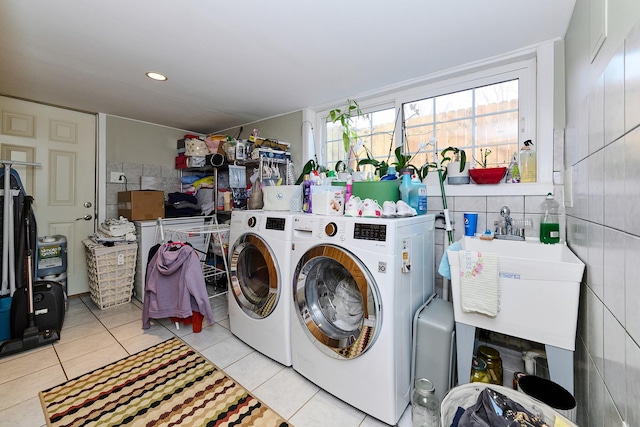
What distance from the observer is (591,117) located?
97cm

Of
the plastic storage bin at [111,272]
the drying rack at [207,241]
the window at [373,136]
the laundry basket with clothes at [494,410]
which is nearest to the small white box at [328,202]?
the window at [373,136]

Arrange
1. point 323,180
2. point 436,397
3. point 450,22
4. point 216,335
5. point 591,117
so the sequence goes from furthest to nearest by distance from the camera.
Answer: point 216,335 < point 323,180 < point 450,22 < point 436,397 < point 591,117

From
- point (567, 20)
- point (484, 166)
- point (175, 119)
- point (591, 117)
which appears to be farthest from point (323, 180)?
point (175, 119)

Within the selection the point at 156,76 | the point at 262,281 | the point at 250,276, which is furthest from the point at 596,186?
the point at 156,76

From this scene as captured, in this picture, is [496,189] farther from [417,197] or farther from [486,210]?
[417,197]

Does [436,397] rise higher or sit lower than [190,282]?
lower

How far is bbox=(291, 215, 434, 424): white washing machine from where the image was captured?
1.24 meters

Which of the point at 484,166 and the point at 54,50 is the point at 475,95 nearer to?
the point at 484,166

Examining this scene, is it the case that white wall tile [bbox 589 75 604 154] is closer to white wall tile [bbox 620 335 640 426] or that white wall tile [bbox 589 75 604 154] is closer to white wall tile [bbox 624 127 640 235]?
white wall tile [bbox 624 127 640 235]

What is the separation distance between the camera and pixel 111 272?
2.63 m

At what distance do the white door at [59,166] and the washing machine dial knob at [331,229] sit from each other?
299cm

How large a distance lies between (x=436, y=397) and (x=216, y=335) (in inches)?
63.1

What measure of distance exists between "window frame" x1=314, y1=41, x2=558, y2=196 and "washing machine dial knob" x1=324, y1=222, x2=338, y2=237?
0.96 m

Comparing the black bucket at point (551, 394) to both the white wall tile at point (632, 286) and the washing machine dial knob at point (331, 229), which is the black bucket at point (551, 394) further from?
the washing machine dial knob at point (331, 229)
